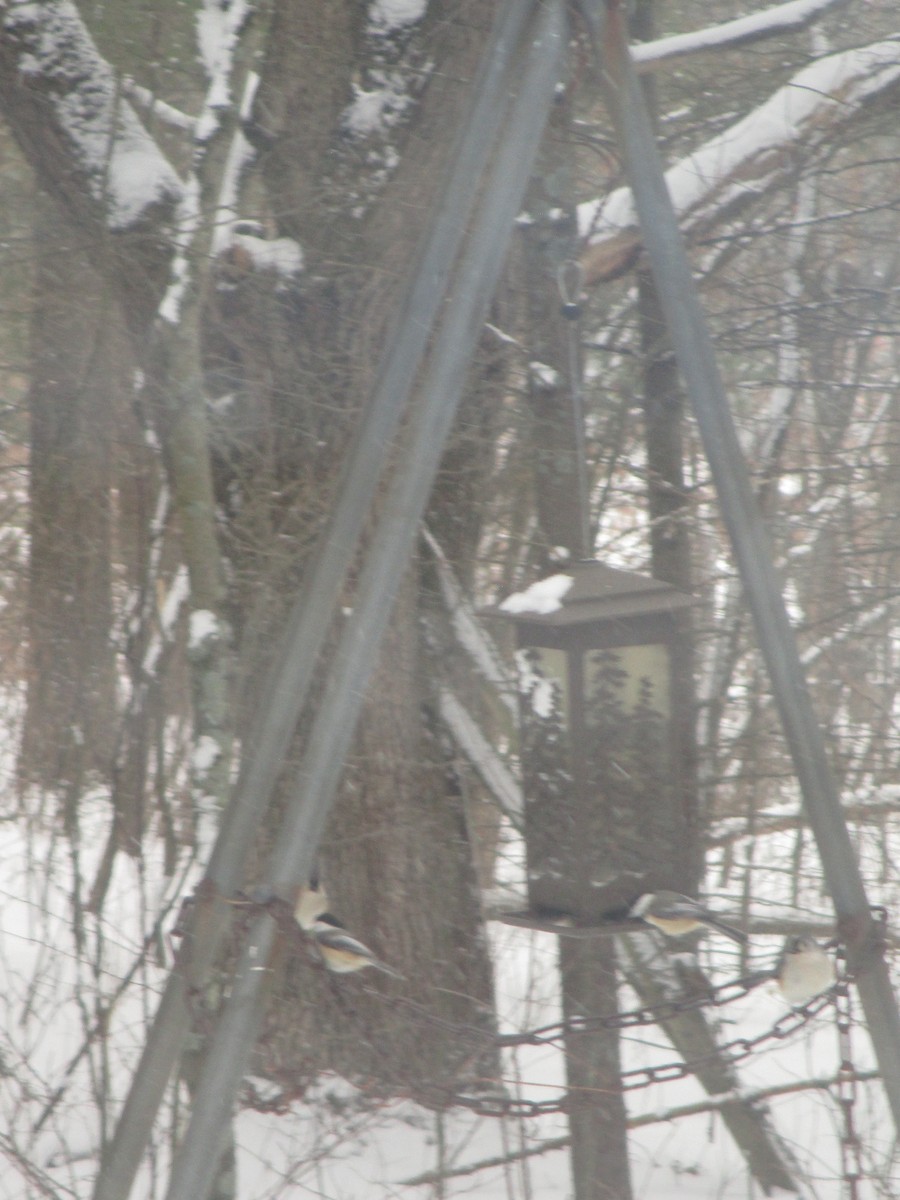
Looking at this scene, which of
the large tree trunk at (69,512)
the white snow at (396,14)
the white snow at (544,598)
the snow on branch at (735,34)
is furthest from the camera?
the large tree trunk at (69,512)

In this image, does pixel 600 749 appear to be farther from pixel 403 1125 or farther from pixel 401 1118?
pixel 403 1125

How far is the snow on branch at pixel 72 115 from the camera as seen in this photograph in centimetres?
373

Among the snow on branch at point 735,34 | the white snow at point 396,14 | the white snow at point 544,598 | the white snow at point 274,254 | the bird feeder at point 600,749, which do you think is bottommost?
the bird feeder at point 600,749

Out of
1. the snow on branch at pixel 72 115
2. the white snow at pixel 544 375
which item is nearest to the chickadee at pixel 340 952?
the white snow at pixel 544 375

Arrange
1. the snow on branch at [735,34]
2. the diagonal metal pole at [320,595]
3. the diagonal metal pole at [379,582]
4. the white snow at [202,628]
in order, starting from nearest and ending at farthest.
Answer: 1. the diagonal metal pole at [379,582]
2. the diagonal metal pole at [320,595]
3. the snow on branch at [735,34]
4. the white snow at [202,628]

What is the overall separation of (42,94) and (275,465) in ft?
4.21

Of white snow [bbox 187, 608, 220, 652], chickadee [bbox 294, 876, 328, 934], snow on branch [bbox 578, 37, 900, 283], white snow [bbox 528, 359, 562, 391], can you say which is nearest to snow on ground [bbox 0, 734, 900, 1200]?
white snow [bbox 187, 608, 220, 652]

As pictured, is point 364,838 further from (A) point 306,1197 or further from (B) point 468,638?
(A) point 306,1197

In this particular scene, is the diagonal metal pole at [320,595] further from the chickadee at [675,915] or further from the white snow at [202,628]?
the white snow at [202,628]

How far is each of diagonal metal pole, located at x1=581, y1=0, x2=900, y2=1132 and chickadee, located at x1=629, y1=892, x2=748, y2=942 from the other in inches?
9.4

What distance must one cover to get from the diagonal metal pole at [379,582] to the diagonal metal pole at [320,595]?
0.04 metres

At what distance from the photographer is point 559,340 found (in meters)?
3.95

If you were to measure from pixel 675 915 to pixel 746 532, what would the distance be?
788 mm

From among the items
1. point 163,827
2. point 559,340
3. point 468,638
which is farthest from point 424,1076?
point 559,340
